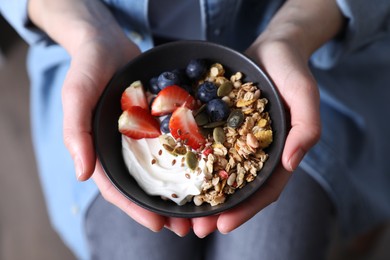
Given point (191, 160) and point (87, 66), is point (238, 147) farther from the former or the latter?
point (87, 66)

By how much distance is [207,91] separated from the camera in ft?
2.82

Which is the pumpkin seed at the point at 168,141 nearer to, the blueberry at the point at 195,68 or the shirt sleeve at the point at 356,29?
the blueberry at the point at 195,68

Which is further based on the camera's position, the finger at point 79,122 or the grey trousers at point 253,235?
the grey trousers at point 253,235

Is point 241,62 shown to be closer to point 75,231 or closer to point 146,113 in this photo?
point 146,113

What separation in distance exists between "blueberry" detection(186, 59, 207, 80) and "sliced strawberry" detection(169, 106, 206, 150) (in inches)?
3.5

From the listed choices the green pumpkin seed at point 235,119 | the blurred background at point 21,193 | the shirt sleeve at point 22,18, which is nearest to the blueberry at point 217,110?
the green pumpkin seed at point 235,119

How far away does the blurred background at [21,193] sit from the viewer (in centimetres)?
163

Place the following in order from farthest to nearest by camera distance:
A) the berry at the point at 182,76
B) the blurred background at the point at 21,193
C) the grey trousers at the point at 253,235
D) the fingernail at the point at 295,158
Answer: the blurred background at the point at 21,193 < the grey trousers at the point at 253,235 < the berry at the point at 182,76 < the fingernail at the point at 295,158

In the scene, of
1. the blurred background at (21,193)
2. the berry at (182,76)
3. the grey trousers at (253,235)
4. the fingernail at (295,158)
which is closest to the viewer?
the fingernail at (295,158)

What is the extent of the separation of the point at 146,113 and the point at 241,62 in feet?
0.67

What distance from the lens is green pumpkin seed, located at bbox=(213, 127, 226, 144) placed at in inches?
32.6

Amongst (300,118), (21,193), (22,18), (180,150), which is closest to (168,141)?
(180,150)

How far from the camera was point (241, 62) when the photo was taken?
0.89 meters

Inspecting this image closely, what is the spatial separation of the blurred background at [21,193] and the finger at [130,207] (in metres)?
0.87
